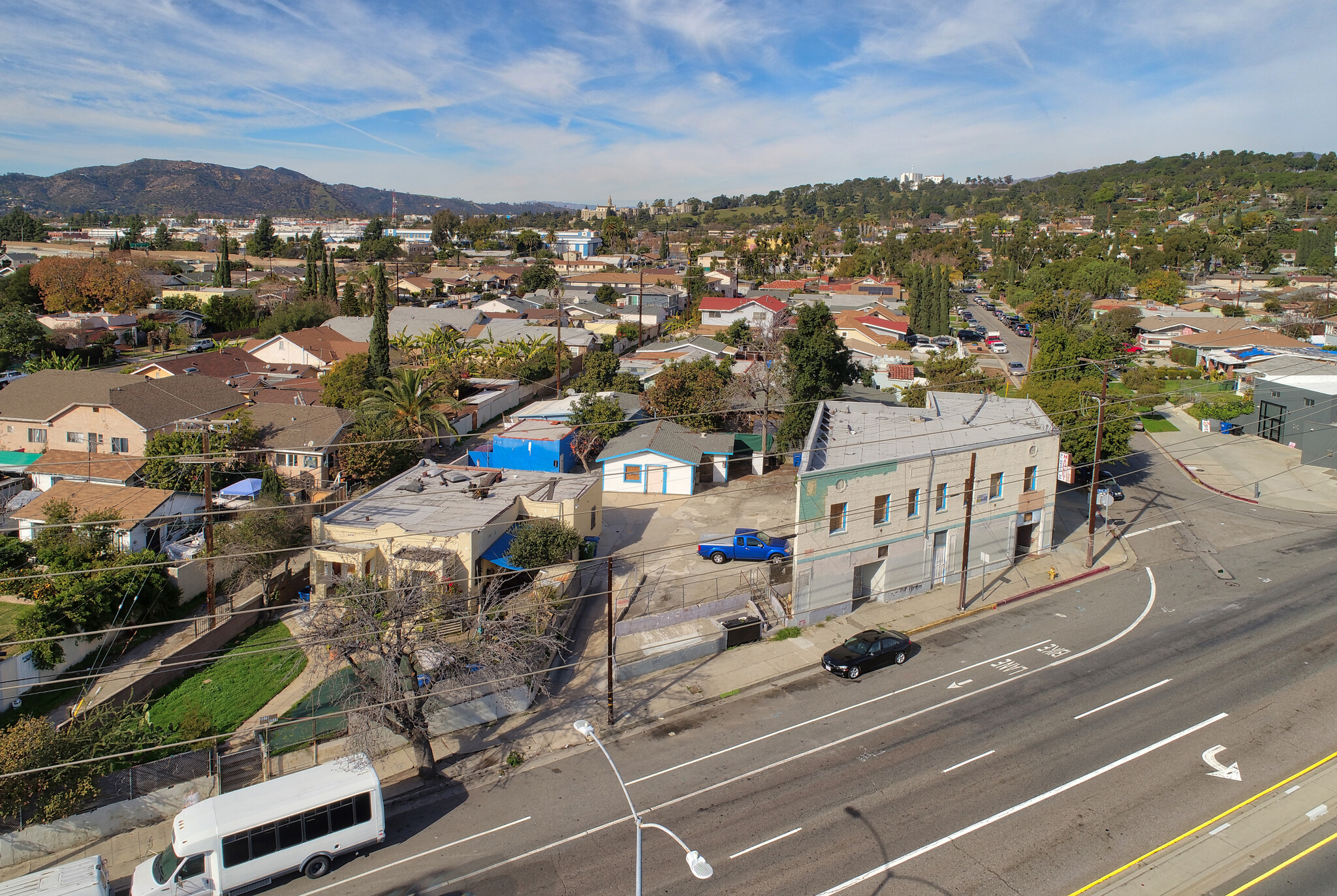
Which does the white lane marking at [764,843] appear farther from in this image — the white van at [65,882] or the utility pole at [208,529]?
the utility pole at [208,529]

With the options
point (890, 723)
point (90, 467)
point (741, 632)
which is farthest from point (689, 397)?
point (90, 467)

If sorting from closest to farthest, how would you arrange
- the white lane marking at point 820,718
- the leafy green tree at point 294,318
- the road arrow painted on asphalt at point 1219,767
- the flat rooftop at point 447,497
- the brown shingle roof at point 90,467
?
the road arrow painted on asphalt at point 1219,767 → the white lane marking at point 820,718 → the flat rooftop at point 447,497 → the brown shingle roof at point 90,467 → the leafy green tree at point 294,318

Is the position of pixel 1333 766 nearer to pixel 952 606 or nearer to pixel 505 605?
pixel 952 606

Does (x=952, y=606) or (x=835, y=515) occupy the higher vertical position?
(x=835, y=515)

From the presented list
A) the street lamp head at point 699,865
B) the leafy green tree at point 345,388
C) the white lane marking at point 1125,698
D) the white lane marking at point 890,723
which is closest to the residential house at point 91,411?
the leafy green tree at point 345,388

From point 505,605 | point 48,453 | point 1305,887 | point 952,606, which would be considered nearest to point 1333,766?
point 1305,887

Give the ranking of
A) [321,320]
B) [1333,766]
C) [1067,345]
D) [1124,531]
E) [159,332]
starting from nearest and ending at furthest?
[1333,766], [1124,531], [1067,345], [159,332], [321,320]

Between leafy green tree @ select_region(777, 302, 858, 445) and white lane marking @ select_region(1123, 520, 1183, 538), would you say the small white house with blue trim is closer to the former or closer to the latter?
leafy green tree @ select_region(777, 302, 858, 445)
